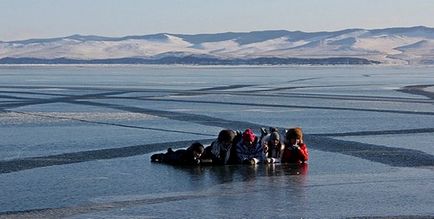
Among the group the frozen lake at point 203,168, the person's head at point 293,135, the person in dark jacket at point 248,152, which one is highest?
the person's head at point 293,135

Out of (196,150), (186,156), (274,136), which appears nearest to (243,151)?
(274,136)

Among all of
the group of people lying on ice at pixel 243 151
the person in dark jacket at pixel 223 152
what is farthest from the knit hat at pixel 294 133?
the person in dark jacket at pixel 223 152

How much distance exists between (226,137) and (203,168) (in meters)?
0.51

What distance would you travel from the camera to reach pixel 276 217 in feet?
26.9

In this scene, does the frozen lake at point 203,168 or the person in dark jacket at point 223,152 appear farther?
the person in dark jacket at point 223,152

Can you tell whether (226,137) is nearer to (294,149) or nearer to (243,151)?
(243,151)

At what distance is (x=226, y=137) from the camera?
1179cm

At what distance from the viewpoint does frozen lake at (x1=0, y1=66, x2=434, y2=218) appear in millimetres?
8758

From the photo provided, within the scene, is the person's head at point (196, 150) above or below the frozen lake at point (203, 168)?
above

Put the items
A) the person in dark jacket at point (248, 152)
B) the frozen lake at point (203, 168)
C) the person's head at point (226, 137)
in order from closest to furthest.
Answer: the frozen lake at point (203, 168) < the person's head at point (226, 137) < the person in dark jacket at point (248, 152)

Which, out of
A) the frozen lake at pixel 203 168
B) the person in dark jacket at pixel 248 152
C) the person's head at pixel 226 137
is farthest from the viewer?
the person in dark jacket at pixel 248 152

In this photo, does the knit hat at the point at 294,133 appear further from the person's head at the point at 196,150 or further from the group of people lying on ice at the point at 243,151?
the person's head at the point at 196,150

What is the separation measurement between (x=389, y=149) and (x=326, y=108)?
8.86 meters

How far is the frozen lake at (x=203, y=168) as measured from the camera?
8.76 meters
